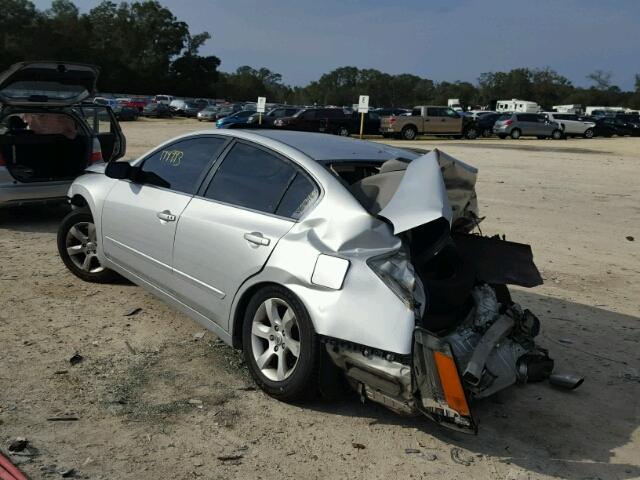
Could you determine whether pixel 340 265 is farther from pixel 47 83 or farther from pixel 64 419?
pixel 47 83

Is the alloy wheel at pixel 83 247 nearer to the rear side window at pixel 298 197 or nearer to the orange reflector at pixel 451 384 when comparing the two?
the rear side window at pixel 298 197

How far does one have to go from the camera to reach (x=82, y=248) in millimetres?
6000

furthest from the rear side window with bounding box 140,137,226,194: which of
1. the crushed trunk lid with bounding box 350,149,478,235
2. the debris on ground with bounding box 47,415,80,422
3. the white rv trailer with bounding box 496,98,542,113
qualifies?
the white rv trailer with bounding box 496,98,542,113

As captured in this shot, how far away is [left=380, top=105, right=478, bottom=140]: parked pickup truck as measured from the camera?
3528 centimetres

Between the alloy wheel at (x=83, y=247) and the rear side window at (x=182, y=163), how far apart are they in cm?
110

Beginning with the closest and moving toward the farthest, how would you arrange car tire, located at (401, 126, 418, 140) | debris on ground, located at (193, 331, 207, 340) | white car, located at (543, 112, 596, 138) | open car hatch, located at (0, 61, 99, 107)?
debris on ground, located at (193, 331, 207, 340), open car hatch, located at (0, 61, 99, 107), car tire, located at (401, 126, 418, 140), white car, located at (543, 112, 596, 138)

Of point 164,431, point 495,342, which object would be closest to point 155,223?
point 164,431

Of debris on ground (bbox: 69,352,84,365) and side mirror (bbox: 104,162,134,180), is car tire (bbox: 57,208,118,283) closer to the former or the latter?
side mirror (bbox: 104,162,134,180)

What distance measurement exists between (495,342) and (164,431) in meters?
1.98

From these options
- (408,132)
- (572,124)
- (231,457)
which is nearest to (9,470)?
(231,457)

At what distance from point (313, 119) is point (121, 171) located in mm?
28819

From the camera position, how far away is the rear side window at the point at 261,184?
392 centimetres

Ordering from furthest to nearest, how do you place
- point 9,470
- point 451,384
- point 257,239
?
point 257,239
point 451,384
point 9,470

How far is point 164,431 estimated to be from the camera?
3.52 metres
